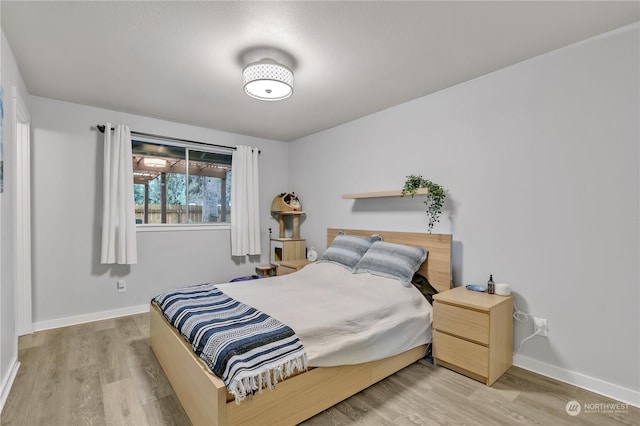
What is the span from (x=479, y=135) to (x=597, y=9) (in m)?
1.06

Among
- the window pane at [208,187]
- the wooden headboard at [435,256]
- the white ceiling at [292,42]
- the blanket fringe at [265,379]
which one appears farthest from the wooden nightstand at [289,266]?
the blanket fringe at [265,379]

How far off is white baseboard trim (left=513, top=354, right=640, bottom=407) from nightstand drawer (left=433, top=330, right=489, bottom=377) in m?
0.52

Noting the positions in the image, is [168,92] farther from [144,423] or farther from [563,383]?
[563,383]

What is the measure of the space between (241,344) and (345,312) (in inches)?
32.9

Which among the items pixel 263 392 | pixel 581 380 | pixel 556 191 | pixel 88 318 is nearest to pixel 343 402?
pixel 263 392

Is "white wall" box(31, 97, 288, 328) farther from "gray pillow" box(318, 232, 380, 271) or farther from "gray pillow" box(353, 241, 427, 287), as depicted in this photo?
"gray pillow" box(353, 241, 427, 287)

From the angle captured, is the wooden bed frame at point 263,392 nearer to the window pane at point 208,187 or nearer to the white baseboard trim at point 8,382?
the white baseboard trim at point 8,382

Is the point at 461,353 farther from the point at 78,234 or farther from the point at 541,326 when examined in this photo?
the point at 78,234

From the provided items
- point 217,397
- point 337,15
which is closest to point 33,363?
point 217,397

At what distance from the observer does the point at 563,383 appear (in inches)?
85.6

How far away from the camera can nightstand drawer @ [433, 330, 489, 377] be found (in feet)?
6.99

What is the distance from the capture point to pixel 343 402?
194 cm

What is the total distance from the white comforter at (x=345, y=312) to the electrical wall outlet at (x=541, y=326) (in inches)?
30.6

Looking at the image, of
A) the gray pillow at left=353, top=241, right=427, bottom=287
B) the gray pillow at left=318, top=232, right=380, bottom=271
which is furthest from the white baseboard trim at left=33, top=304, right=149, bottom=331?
the gray pillow at left=353, top=241, right=427, bottom=287
